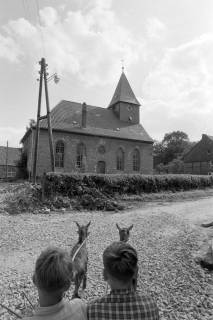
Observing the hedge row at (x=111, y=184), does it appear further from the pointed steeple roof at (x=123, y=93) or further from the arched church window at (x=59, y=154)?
the pointed steeple roof at (x=123, y=93)

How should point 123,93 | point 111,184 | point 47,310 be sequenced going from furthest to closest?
point 123,93 < point 111,184 < point 47,310

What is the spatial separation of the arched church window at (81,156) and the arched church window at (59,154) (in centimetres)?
205

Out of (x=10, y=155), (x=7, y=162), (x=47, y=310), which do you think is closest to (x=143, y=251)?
(x=47, y=310)

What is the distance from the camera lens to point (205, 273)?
6.34 metres

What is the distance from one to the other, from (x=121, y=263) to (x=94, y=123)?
3433 centimetres

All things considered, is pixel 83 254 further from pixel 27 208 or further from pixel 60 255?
pixel 27 208

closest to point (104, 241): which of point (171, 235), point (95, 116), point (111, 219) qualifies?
point (171, 235)

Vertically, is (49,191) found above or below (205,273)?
above

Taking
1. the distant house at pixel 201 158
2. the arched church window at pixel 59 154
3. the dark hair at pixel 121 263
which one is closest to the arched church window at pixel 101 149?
the arched church window at pixel 59 154

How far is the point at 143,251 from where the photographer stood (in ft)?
25.1

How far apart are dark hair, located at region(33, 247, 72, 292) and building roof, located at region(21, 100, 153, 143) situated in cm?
2939

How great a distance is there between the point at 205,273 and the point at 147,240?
2718 mm

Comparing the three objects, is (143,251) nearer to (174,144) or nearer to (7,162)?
(7,162)

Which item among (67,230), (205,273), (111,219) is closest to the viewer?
(205,273)
